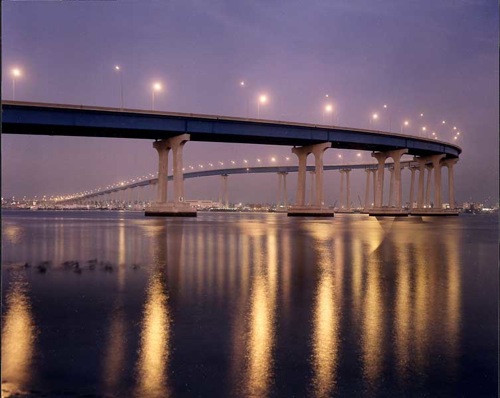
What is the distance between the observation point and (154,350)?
6.44 metres

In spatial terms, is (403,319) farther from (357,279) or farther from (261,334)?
(357,279)

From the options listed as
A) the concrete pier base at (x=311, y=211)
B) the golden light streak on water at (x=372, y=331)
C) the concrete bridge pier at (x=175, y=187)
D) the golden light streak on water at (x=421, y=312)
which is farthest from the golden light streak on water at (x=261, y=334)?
the concrete pier base at (x=311, y=211)

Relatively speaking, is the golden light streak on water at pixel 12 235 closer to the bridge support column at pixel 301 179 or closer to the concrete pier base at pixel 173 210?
the concrete pier base at pixel 173 210

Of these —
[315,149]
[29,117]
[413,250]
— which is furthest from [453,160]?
[413,250]

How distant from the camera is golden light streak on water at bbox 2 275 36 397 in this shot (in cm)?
530

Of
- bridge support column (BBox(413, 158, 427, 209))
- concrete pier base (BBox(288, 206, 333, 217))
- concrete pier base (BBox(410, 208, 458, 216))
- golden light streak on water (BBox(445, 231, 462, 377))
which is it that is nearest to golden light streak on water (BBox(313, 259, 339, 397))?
golden light streak on water (BBox(445, 231, 462, 377))

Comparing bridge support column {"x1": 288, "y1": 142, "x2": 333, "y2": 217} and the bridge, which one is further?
bridge support column {"x1": 288, "y1": 142, "x2": 333, "y2": 217}

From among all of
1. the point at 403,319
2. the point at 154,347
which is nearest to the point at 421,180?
the point at 403,319

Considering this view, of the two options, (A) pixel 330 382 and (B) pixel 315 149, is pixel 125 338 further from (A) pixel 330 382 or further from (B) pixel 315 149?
(B) pixel 315 149

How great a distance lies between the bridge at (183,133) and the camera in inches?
2584

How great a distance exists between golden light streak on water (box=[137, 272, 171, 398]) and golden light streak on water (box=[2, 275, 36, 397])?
1308 millimetres

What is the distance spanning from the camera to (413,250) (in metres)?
23.3

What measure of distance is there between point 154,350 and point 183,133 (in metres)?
71.7

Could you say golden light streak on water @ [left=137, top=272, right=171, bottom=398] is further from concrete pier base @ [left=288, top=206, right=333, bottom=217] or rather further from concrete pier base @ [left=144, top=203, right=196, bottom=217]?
concrete pier base @ [left=288, top=206, right=333, bottom=217]
